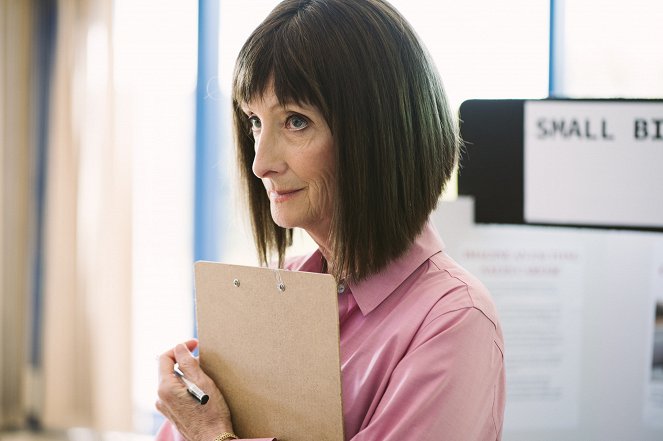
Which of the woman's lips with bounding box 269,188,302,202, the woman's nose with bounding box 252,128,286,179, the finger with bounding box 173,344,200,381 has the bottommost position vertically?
the finger with bounding box 173,344,200,381

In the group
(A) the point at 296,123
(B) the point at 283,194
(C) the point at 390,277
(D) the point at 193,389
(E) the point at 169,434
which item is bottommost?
(E) the point at 169,434

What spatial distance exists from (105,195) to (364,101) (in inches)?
118

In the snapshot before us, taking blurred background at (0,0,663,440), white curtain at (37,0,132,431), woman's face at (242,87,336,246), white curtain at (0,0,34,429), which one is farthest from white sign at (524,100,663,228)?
white curtain at (0,0,34,429)

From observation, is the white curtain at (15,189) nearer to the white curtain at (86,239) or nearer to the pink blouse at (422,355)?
the white curtain at (86,239)

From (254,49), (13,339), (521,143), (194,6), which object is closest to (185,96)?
(194,6)

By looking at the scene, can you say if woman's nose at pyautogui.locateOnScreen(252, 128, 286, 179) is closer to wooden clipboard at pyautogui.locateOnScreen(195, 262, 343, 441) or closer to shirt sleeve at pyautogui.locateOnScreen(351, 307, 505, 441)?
wooden clipboard at pyautogui.locateOnScreen(195, 262, 343, 441)

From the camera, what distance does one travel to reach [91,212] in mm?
3881

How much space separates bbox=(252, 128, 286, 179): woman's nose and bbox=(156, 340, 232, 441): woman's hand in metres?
0.32

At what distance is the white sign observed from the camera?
174 cm

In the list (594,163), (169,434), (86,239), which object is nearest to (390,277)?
(169,434)

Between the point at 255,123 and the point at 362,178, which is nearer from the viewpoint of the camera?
Answer: the point at 362,178

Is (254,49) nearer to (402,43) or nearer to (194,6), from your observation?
(402,43)

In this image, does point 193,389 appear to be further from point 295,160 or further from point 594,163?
point 594,163

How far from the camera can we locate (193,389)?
42.9 inches
